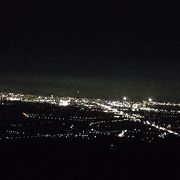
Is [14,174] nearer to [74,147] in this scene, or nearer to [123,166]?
[123,166]

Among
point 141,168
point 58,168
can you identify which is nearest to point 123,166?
point 141,168

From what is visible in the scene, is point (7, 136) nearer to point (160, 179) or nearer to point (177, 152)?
point (177, 152)

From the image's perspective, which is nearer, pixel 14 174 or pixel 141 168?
pixel 14 174

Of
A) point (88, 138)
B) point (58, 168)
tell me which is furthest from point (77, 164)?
point (88, 138)

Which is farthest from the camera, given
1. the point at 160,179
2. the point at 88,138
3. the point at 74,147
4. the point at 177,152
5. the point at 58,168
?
the point at 88,138

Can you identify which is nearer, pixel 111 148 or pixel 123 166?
pixel 123 166

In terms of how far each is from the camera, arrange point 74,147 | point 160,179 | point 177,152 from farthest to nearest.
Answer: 1. point 74,147
2. point 177,152
3. point 160,179

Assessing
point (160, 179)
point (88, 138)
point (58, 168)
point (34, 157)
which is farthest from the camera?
point (88, 138)

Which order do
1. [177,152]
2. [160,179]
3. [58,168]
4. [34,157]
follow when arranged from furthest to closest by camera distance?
[177,152], [34,157], [58,168], [160,179]
